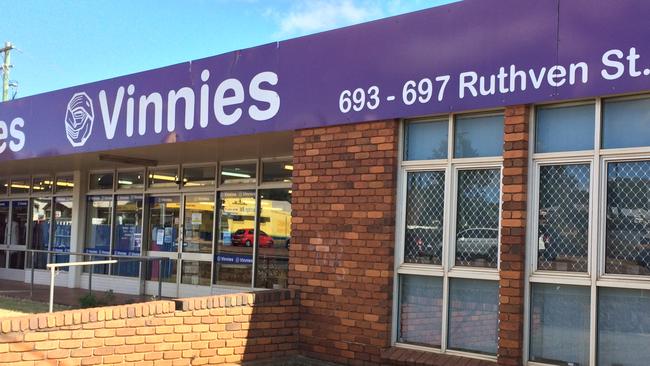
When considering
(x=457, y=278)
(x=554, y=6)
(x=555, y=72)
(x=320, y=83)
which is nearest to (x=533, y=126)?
(x=555, y=72)

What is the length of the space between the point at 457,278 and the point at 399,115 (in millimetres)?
1697

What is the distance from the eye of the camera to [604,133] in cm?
543

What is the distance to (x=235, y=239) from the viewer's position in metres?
11.1

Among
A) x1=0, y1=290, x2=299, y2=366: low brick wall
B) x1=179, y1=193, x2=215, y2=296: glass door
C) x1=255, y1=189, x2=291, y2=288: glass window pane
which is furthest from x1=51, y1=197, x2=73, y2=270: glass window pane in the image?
x1=0, y1=290, x2=299, y2=366: low brick wall

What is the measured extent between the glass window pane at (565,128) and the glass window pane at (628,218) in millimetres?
336

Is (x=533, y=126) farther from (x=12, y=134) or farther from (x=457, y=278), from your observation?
(x=12, y=134)

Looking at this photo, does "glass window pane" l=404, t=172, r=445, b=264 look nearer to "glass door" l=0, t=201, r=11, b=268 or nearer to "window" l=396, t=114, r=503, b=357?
"window" l=396, t=114, r=503, b=357

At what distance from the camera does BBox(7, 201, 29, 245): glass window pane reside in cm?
1609

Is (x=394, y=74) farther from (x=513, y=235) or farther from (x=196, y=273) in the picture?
(x=196, y=273)

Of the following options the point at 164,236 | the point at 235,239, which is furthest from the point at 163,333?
the point at 164,236

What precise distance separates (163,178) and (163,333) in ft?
21.7

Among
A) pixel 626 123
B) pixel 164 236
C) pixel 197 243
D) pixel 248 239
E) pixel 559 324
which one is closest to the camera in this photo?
pixel 626 123

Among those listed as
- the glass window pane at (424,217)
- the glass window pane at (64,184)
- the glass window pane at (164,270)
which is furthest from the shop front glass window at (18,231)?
the glass window pane at (424,217)

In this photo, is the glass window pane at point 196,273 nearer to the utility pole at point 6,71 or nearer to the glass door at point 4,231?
the glass door at point 4,231
